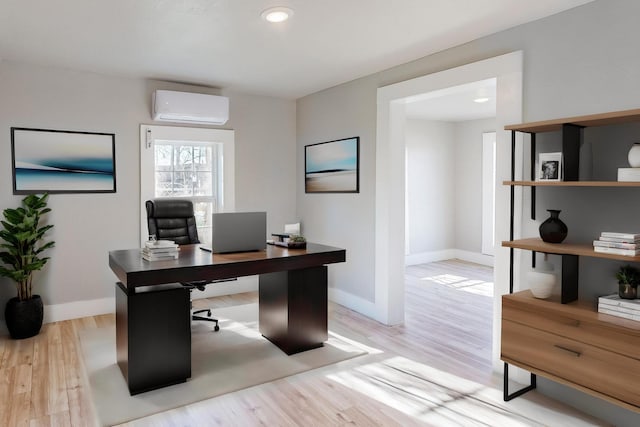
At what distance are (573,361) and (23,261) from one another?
4.20 metres

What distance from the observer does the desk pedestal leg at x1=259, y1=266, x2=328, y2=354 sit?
10.7 feet

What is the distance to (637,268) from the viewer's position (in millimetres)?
2307

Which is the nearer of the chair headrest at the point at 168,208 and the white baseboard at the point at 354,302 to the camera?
the chair headrest at the point at 168,208

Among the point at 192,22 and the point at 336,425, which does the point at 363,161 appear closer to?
the point at 192,22

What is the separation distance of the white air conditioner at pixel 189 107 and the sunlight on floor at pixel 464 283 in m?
3.55

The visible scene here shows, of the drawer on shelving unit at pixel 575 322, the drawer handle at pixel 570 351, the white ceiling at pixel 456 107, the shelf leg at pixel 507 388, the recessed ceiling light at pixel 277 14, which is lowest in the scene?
the shelf leg at pixel 507 388

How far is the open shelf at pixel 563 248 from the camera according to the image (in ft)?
6.95

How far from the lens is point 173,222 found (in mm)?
3949

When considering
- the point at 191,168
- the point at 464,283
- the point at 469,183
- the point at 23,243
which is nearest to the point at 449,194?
the point at 469,183

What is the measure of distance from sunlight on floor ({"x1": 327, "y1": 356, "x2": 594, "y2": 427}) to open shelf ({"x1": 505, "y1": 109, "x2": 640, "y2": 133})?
1664mm

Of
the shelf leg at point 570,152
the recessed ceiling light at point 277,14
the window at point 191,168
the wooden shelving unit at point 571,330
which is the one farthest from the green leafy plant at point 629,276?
the window at point 191,168

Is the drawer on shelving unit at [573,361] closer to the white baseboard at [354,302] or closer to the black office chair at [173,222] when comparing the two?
the white baseboard at [354,302]

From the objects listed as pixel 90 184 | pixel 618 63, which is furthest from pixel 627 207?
pixel 90 184

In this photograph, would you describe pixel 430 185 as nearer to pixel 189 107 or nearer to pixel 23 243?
pixel 189 107
